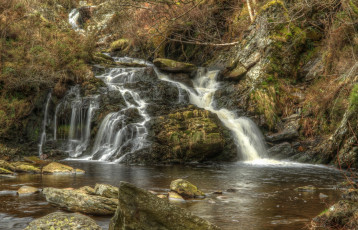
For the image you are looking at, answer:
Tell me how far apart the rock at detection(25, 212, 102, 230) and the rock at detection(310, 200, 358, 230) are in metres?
2.72

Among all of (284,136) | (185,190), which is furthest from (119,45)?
(185,190)

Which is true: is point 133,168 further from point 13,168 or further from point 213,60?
point 213,60

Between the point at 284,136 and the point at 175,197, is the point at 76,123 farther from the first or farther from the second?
the point at 175,197

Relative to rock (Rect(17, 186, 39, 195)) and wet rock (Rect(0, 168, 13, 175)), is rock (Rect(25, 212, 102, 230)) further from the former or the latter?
wet rock (Rect(0, 168, 13, 175))

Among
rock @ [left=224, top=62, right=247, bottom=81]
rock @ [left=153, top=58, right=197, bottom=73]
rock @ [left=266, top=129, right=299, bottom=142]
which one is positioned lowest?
rock @ [left=266, top=129, right=299, bottom=142]

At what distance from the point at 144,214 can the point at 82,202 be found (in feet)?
7.14

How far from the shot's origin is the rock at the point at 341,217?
361 centimetres

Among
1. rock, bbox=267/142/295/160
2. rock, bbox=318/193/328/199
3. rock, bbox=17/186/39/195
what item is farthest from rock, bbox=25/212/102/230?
rock, bbox=267/142/295/160

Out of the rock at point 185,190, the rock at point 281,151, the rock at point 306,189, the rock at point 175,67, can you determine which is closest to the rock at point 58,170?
the rock at point 185,190

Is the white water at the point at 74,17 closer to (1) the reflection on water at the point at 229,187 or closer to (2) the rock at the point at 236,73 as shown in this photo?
(2) the rock at the point at 236,73

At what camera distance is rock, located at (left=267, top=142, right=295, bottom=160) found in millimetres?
12552

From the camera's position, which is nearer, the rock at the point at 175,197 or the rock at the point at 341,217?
the rock at the point at 341,217

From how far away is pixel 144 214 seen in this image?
3.36 metres

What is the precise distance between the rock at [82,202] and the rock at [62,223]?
3.76 ft
